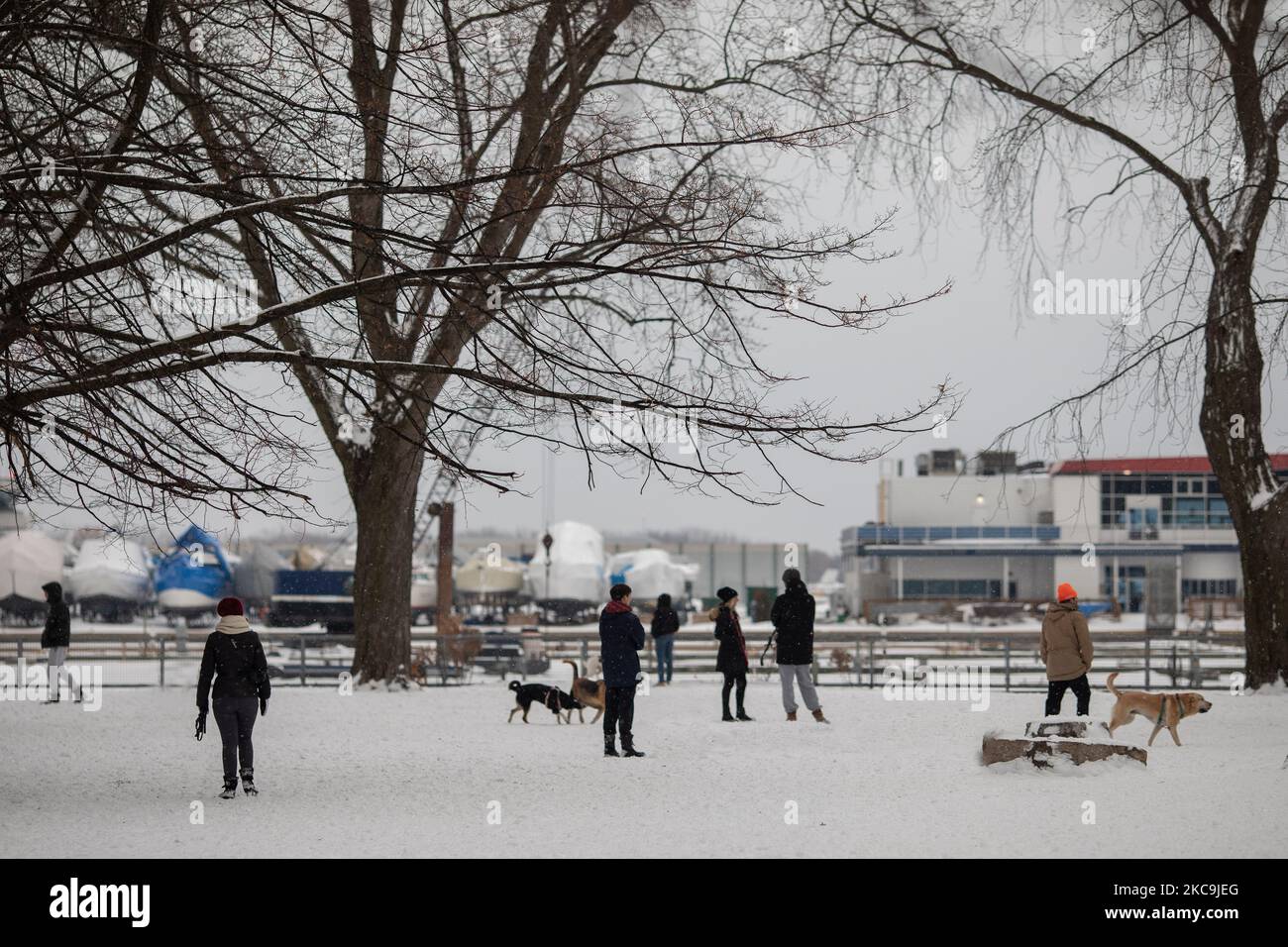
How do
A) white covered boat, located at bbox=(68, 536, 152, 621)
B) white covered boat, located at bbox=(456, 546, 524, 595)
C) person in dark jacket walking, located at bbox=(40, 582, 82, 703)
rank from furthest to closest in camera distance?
white covered boat, located at bbox=(456, 546, 524, 595) < white covered boat, located at bbox=(68, 536, 152, 621) < person in dark jacket walking, located at bbox=(40, 582, 82, 703)

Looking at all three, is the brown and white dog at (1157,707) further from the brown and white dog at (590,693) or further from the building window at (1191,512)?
the building window at (1191,512)

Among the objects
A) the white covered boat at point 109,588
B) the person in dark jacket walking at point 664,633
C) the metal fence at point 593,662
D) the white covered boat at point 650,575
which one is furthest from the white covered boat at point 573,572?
the person in dark jacket walking at point 664,633

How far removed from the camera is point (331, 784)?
41.6 feet

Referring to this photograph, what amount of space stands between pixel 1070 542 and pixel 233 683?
5611 cm

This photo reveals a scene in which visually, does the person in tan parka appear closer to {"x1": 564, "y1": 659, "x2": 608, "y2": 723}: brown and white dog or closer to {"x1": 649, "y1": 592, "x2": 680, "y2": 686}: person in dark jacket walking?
{"x1": 564, "y1": 659, "x2": 608, "y2": 723}: brown and white dog

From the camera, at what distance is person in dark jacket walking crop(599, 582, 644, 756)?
14.5 m

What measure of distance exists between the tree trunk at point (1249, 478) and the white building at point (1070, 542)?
134 feet

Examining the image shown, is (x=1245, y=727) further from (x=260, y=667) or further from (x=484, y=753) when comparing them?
(x=260, y=667)

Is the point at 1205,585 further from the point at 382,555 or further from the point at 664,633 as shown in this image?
the point at 382,555

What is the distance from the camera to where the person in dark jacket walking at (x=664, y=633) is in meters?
23.6

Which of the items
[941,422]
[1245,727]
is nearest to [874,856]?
[941,422]

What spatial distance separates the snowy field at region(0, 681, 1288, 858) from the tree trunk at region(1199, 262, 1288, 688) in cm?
198

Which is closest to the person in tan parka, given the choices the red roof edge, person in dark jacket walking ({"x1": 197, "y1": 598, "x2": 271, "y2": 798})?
person in dark jacket walking ({"x1": 197, "y1": 598, "x2": 271, "y2": 798})
